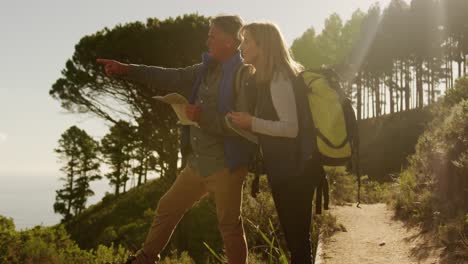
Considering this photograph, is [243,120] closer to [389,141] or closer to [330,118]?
[330,118]

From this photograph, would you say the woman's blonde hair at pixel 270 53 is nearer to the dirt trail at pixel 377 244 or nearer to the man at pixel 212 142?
the man at pixel 212 142

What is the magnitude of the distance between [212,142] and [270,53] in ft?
2.60

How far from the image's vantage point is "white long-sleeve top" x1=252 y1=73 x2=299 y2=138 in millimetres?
2684

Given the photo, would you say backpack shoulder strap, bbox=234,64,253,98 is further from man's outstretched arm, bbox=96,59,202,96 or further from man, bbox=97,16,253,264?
man's outstretched arm, bbox=96,59,202,96

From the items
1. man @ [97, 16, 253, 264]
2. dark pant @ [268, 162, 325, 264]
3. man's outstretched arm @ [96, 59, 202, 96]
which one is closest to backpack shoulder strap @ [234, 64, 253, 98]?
man @ [97, 16, 253, 264]

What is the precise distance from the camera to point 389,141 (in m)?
32.4

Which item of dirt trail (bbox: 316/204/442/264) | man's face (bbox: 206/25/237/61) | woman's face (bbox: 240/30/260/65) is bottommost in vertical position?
dirt trail (bbox: 316/204/442/264)

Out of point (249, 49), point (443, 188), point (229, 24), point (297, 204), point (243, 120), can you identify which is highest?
point (229, 24)

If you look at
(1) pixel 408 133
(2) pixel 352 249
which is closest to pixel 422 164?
(2) pixel 352 249

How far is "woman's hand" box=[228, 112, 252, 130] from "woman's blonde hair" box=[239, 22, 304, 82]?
0.83ft

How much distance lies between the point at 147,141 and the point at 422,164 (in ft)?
45.1

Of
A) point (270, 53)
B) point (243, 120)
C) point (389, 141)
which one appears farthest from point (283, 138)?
point (389, 141)

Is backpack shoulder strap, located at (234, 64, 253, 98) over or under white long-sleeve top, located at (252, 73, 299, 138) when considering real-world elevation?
over

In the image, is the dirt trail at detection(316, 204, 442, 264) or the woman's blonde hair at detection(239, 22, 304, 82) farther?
the dirt trail at detection(316, 204, 442, 264)
